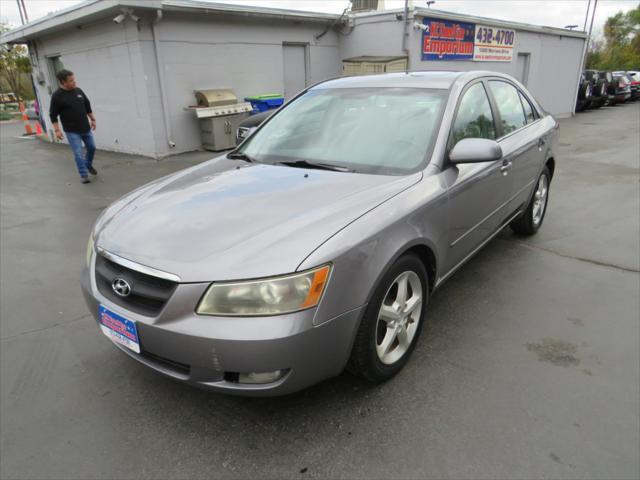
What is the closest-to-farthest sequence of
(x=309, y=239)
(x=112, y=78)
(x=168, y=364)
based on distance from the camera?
(x=309, y=239), (x=168, y=364), (x=112, y=78)

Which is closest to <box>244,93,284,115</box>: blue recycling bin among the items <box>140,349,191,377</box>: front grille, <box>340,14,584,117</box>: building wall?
<box>340,14,584,117</box>: building wall

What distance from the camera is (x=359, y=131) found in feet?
9.85

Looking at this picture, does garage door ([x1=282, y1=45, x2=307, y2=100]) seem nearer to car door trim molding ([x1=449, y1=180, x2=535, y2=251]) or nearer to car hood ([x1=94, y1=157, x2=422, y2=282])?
car door trim molding ([x1=449, y1=180, x2=535, y2=251])

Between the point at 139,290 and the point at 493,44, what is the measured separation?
16192mm

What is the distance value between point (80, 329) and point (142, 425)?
4.05 feet

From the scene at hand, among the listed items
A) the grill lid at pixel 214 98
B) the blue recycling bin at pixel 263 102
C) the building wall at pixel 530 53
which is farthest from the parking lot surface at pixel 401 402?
the building wall at pixel 530 53

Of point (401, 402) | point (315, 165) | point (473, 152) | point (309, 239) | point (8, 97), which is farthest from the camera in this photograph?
point (8, 97)

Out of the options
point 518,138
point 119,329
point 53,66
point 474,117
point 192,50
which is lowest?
point 119,329

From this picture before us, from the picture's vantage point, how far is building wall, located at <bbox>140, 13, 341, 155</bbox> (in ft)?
32.2

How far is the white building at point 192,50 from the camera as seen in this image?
31.8ft

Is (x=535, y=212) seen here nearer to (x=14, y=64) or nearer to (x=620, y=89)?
(x=620, y=89)

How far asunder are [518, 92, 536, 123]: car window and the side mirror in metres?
1.98

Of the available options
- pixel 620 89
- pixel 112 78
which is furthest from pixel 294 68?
pixel 620 89

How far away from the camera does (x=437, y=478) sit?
1.93 m
